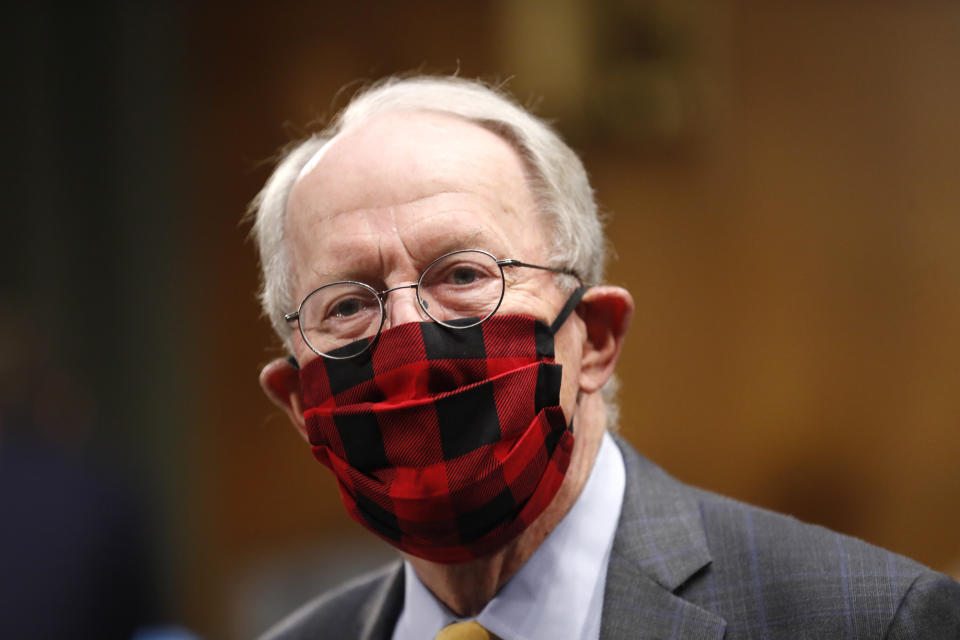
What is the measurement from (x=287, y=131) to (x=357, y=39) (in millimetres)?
522

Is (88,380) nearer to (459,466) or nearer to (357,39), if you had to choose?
(357,39)

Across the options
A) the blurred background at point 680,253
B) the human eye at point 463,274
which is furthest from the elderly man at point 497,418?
the blurred background at point 680,253

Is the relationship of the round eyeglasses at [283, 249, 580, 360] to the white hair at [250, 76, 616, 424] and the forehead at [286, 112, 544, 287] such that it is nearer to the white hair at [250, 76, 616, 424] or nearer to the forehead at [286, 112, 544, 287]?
the forehead at [286, 112, 544, 287]

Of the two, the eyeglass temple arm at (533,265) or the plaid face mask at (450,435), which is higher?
the eyeglass temple arm at (533,265)

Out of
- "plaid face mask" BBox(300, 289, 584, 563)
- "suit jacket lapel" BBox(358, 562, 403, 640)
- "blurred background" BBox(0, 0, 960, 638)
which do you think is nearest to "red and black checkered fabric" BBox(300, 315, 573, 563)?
Answer: "plaid face mask" BBox(300, 289, 584, 563)

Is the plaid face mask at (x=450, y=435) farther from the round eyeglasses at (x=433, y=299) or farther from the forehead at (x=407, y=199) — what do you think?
the forehead at (x=407, y=199)

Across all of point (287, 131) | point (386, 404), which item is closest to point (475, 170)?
point (386, 404)

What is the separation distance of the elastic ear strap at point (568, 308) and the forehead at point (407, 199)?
10cm

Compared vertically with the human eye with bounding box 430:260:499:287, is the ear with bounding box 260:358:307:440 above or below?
below

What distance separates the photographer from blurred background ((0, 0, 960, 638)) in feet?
14.2

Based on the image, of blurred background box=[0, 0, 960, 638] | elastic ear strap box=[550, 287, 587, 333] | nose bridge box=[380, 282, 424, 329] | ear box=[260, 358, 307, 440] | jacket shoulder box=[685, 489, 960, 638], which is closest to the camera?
jacket shoulder box=[685, 489, 960, 638]

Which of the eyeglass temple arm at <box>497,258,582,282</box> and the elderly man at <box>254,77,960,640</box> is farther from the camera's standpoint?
the eyeglass temple arm at <box>497,258,582,282</box>

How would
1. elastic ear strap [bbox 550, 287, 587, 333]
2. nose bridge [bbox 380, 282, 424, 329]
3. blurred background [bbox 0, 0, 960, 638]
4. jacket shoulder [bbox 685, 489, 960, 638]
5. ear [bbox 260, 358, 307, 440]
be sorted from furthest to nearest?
blurred background [bbox 0, 0, 960, 638], ear [bbox 260, 358, 307, 440], elastic ear strap [bbox 550, 287, 587, 333], nose bridge [bbox 380, 282, 424, 329], jacket shoulder [bbox 685, 489, 960, 638]

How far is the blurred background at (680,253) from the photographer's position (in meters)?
4.33
